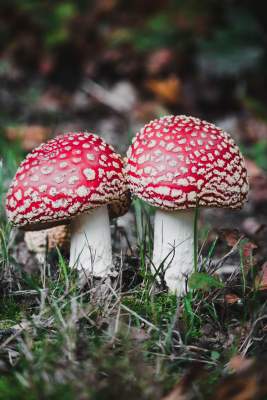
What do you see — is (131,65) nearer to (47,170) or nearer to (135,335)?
(47,170)

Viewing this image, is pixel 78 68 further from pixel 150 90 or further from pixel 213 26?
pixel 213 26

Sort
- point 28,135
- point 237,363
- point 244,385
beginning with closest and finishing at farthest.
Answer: point 244,385 < point 237,363 < point 28,135

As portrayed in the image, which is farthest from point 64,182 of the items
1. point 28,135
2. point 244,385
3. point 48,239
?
point 28,135

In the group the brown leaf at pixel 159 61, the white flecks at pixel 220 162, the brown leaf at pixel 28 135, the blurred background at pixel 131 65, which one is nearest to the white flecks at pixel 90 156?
the white flecks at pixel 220 162

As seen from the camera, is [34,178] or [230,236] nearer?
[34,178]

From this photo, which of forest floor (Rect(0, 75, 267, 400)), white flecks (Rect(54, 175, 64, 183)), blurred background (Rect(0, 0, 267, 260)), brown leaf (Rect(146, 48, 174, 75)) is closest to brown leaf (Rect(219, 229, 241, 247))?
forest floor (Rect(0, 75, 267, 400))

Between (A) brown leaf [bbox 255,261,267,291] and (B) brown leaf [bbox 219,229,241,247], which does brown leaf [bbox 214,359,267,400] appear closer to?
(A) brown leaf [bbox 255,261,267,291]

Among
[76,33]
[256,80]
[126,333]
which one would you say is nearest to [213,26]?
[256,80]

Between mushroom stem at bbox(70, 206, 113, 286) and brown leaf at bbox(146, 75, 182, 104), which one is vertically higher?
brown leaf at bbox(146, 75, 182, 104)
